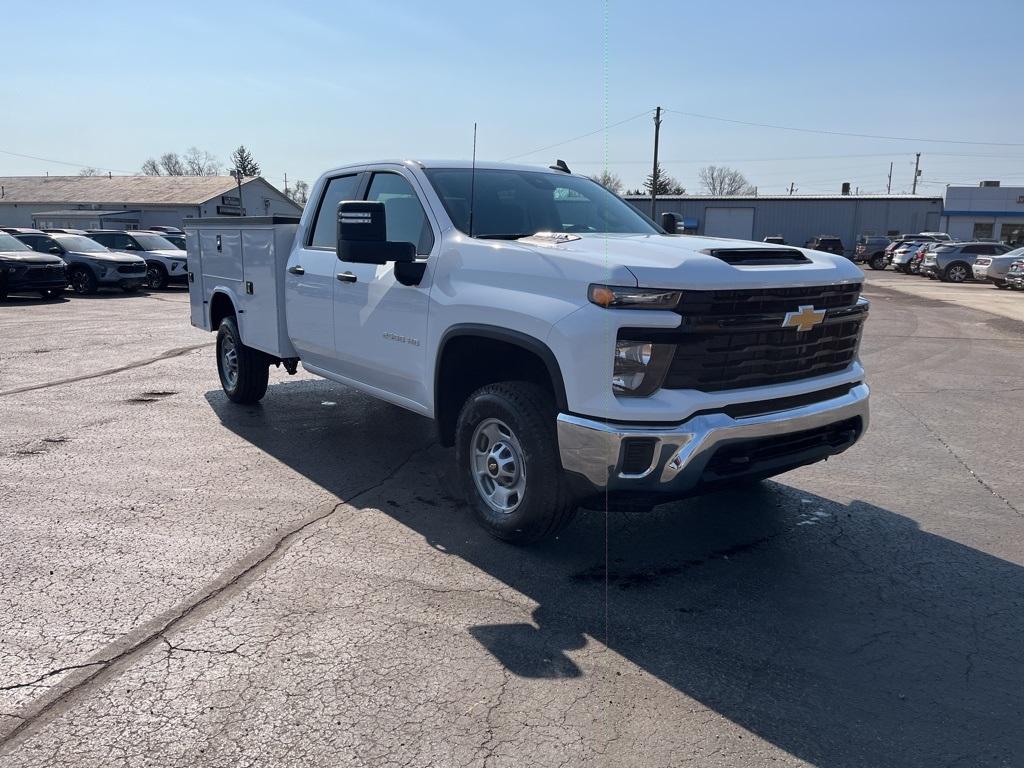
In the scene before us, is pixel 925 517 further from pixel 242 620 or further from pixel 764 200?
pixel 764 200

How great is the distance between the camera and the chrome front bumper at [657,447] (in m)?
3.49

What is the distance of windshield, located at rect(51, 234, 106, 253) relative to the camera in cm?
2109

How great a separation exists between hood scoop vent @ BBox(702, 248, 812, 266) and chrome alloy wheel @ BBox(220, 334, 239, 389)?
5122mm

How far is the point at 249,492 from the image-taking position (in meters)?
5.25

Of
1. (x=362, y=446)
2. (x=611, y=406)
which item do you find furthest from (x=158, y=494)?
(x=611, y=406)

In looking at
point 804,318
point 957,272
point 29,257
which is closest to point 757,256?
point 804,318

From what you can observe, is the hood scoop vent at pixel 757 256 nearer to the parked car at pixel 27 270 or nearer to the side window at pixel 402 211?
the side window at pixel 402 211

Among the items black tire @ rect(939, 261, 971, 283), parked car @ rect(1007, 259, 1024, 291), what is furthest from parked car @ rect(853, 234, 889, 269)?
parked car @ rect(1007, 259, 1024, 291)

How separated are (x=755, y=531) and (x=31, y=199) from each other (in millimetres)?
67010

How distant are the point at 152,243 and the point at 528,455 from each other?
23.3 meters

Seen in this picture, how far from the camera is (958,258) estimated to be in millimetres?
30234

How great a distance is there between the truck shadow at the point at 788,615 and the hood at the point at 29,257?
55.9ft

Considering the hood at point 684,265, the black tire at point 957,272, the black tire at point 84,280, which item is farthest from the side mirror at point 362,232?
the black tire at point 957,272

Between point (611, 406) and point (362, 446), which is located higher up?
point (611, 406)
